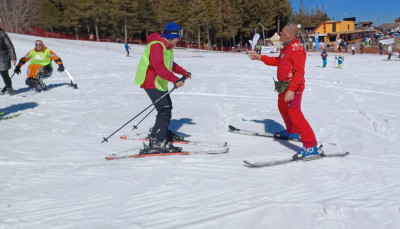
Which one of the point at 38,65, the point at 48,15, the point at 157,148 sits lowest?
the point at 157,148

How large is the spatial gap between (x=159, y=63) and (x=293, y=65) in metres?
1.74

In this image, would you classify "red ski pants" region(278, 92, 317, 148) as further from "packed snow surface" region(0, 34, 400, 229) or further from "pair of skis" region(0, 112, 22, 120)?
"pair of skis" region(0, 112, 22, 120)

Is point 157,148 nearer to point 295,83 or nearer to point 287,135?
point 295,83

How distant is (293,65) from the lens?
Answer: 4180 millimetres

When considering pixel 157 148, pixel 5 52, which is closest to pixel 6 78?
pixel 5 52

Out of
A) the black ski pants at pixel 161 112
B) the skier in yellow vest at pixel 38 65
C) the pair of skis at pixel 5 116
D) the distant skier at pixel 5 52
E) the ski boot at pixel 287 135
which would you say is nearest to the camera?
the black ski pants at pixel 161 112

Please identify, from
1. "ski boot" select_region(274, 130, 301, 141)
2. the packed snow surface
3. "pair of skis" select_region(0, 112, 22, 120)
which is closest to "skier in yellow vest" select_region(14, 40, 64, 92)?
the packed snow surface

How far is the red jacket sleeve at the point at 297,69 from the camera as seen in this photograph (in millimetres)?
4062

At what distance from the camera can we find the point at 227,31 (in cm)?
6262

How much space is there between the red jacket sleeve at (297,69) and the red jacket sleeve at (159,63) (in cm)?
153

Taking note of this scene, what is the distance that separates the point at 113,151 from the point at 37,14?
64.9 m

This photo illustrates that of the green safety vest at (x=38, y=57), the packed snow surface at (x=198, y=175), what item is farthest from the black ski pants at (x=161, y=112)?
the green safety vest at (x=38, y=57)

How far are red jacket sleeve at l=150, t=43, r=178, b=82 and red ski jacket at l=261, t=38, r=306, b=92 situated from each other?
4.98 feet

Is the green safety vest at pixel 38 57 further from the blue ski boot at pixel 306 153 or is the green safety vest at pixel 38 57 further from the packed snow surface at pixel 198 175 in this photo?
the blue ski boot at pixel 306 153
